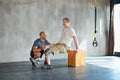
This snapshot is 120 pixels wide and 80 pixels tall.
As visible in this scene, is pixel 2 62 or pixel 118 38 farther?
pixel 118 38

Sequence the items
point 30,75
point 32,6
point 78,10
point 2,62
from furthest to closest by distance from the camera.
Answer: point 78,10 → point 32,6 → point 2,62 → point 30,75

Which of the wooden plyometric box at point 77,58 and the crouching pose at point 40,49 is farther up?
the crouching pose at point 40,49

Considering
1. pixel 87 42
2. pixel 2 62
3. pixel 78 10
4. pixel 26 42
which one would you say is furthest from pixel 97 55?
pixel 2 62

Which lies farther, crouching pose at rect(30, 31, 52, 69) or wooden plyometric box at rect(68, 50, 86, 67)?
wooden plyometric box at rect(68, 50, 86, 67)

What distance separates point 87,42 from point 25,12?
2795mm

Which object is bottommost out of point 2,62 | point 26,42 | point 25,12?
point 2,62

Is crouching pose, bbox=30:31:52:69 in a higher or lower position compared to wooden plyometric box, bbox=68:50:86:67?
higher

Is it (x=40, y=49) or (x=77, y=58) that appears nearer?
(x=40, y=49)

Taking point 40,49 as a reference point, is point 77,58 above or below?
below

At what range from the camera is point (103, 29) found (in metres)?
9.98

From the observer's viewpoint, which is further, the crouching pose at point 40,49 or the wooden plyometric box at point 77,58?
the wooden plyometric box at point 77,58

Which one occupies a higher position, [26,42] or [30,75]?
[26,42]

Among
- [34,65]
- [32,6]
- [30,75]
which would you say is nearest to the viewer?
[30,75]

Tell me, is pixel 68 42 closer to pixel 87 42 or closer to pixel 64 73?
pixel 64 73
